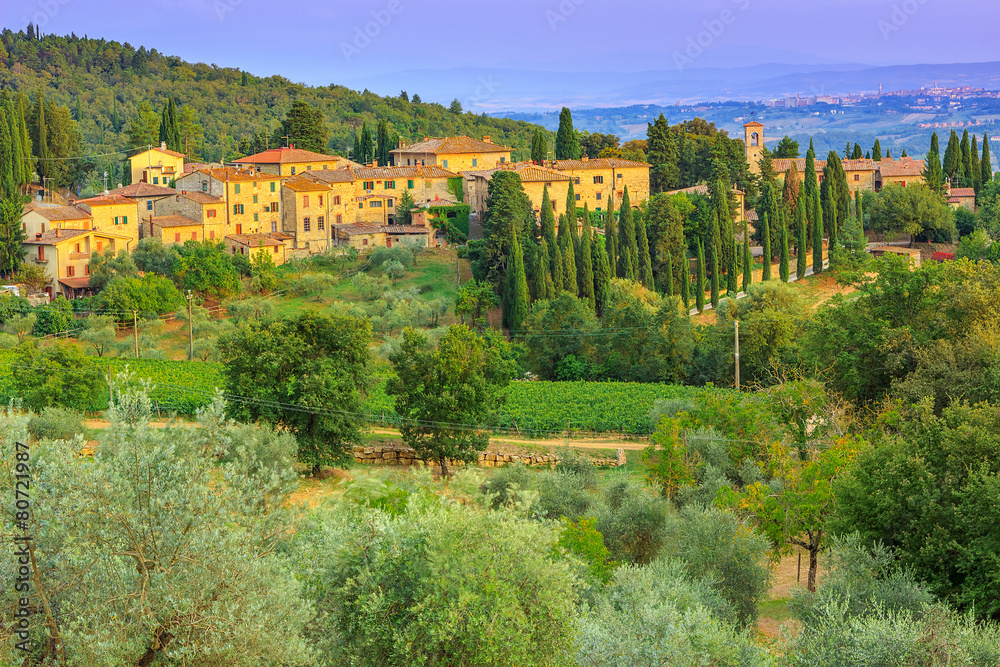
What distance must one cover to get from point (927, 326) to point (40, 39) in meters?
128

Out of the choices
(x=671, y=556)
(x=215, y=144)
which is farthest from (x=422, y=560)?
(x=215, y=144)

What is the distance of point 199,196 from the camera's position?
57219mm

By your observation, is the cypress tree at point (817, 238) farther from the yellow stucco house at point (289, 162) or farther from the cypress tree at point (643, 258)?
the yellow stucco house at point (289, 162)

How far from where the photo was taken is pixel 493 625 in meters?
12.0

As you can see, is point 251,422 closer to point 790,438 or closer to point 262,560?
point 790,438

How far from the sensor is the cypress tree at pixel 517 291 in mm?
48625

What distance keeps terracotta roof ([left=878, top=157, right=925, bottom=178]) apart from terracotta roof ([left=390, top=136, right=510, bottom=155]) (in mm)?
26644

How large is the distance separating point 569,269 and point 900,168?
3528 centimetres

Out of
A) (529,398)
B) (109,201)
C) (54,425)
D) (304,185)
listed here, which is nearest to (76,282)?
(109,201)

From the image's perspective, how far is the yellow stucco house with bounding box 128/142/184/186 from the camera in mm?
63375

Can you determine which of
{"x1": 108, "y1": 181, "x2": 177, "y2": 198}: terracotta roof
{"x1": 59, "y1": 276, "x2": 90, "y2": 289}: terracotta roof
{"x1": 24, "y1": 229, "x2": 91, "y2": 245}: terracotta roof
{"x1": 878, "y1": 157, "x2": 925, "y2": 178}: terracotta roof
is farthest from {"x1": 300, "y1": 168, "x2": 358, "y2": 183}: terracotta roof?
{"x1": 878, "y1": 157, "x2": 925, "y2": 178}: terracotta roof

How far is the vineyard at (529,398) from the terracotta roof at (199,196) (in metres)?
16.0

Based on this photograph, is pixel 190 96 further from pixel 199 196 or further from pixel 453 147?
pixel 199 196

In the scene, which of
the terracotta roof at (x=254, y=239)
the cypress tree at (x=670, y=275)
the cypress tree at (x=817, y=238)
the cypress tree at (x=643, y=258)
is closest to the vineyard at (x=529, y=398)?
the cypress tree at (x=643, y=258)
